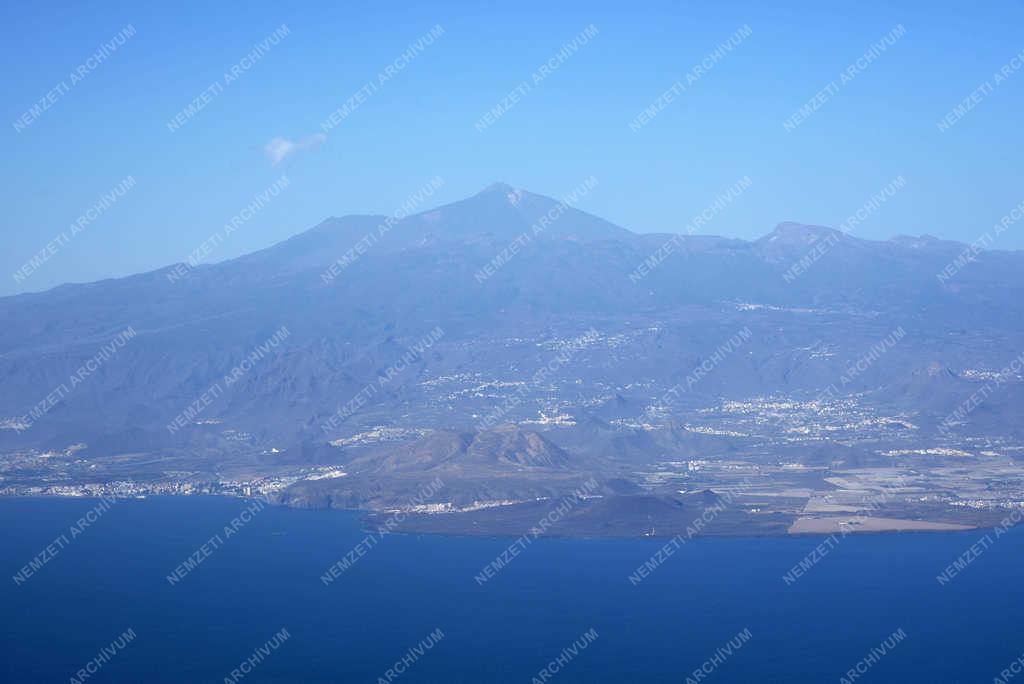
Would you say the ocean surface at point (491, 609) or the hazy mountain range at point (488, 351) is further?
the hazy mountain range at point (488, 351)

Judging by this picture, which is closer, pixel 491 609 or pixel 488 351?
pixel 491 609

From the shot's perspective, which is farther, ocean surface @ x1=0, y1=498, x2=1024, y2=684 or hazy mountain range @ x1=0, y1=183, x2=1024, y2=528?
hazy mountain range @ x1=0, y1=183, x2=1024, y2=528

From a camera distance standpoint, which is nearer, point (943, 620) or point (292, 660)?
point (292, 660)

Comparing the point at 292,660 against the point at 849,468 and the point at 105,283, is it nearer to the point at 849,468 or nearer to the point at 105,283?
the point at 849,468

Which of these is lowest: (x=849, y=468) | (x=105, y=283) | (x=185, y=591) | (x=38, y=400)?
(x=849, y=468)

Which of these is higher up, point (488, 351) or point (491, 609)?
point (488, 351)

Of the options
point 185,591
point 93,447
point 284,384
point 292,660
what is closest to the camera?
point 292,660

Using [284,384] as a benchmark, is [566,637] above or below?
below

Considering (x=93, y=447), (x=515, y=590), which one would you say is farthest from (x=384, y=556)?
(x=93, y=447)
